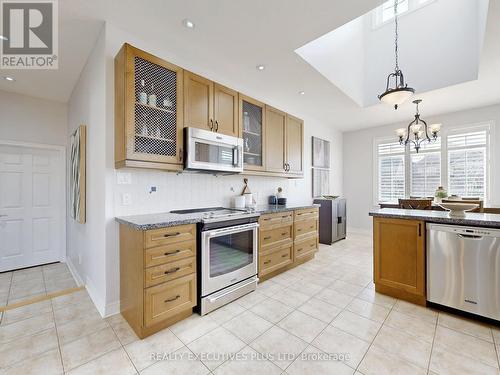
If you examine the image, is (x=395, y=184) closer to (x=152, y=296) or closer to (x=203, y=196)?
(x=203, y=196)

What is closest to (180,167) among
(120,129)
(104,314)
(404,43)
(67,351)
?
(120,129)

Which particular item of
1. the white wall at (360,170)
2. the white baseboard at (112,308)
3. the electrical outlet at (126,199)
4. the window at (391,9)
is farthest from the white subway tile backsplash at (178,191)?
the window at (391,9)

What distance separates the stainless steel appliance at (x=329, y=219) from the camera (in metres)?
4.83

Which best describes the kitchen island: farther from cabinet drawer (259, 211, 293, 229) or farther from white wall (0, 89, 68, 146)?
white wall (0, 89, 68, 146)

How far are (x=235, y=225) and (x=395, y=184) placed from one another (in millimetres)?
4817

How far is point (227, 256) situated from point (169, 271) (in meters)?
0.66

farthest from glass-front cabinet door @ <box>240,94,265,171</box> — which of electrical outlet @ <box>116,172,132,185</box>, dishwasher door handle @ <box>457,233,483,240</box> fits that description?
dishwasher door handle @ <box>457,233,483,240</box>

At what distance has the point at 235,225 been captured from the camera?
96.5 inches

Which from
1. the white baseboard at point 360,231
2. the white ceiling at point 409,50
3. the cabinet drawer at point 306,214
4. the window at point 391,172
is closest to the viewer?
the white ceiling at point 409,50

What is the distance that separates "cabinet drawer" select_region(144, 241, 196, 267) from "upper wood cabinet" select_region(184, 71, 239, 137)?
1.25m

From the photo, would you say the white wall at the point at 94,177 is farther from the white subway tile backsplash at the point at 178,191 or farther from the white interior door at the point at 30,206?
the white interior door at the point at 30,206

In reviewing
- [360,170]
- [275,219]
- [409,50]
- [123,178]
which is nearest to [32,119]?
[123,178]

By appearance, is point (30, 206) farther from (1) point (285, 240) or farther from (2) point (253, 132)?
(1) point (285, 240)

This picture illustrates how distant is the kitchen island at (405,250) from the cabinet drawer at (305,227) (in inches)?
43.2
